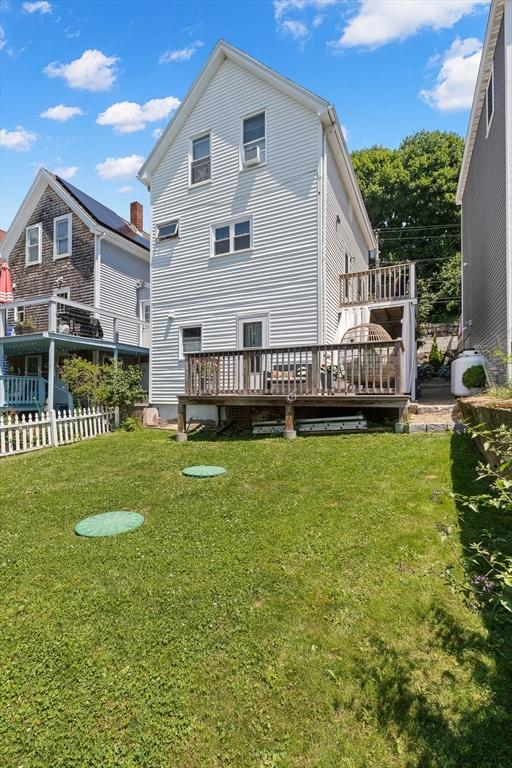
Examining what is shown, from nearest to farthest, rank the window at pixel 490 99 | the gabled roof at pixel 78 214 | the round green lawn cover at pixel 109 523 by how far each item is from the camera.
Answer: the round green lawn cover at pixel 109 523 → the window at pixel 490 99 → the gabled roof at pixel 78 214

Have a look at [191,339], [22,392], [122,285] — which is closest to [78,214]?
[122,285]

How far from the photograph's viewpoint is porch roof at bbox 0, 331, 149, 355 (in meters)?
11.8

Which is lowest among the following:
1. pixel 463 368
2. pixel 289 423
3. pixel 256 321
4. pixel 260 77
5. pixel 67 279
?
pixel 289 423

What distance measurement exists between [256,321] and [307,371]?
11.5 feet

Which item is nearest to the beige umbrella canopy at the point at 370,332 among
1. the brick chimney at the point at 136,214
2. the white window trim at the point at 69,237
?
the white window trim at the point at 69,237

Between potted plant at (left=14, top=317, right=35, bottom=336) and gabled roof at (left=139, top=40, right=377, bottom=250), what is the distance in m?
7.78

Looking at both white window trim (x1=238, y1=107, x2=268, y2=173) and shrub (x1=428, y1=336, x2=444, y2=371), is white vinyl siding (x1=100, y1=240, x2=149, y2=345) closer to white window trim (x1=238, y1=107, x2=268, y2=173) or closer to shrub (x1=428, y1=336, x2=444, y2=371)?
white window trim (x1=238, y1=107, x2=268, y2=173)

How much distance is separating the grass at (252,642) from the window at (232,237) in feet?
30.2

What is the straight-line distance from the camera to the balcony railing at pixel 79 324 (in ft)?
49.5

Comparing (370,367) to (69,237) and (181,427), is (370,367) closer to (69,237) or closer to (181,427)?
(181,427)

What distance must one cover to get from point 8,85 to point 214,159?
6253 mm

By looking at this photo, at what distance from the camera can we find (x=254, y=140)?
1190 cm

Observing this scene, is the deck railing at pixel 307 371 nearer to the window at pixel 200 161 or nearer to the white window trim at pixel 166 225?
the white window trim at pixel 166 225

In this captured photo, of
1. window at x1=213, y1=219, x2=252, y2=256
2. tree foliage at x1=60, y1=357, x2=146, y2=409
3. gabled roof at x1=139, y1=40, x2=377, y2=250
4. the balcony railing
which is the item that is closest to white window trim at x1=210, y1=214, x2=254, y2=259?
window at x1=213, y1=219, x2=252, y2=256
